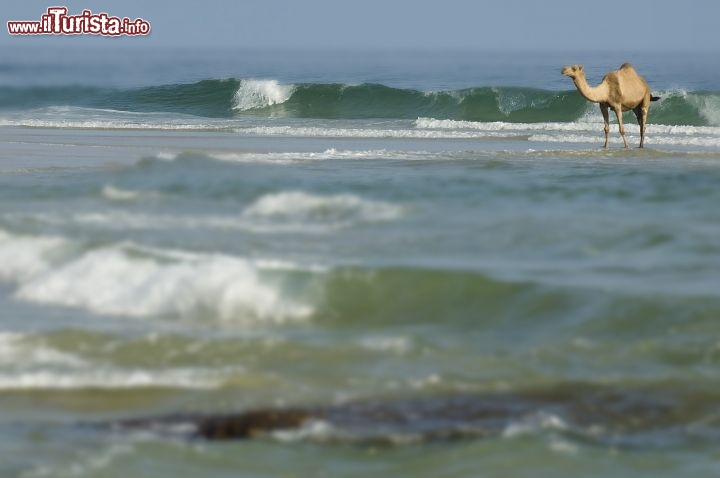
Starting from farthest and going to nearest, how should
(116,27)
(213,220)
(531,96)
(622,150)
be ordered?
(116,27), (531,96), (622,150), (213,220)

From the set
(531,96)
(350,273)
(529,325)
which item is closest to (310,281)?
(350,273)

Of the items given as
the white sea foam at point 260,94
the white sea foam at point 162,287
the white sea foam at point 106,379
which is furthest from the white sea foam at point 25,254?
the white sea foam at point 260,94

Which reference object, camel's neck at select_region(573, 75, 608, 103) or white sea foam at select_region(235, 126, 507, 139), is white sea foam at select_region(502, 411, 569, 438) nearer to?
camel's neck at select_region(573, 75, 608, 103)

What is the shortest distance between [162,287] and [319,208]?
3.43 meters

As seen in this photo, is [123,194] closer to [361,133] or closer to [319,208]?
[319,208]

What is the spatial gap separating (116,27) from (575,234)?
1982 inches

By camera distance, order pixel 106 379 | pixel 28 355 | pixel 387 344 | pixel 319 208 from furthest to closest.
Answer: pixel 319 208 < pixel 387 344 < pixel 28 355 < pixel 106 379

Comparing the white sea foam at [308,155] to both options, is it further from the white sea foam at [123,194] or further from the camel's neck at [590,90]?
the white sea foam at [123,194]

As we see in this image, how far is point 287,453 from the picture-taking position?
21.6 feet

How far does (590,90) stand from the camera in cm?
2167

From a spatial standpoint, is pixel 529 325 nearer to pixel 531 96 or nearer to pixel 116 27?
pixel 531 96

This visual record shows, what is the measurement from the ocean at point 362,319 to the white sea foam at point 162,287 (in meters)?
0.02

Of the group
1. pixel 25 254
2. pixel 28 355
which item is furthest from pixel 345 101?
pixel 28 355

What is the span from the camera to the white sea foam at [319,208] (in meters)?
12.7
